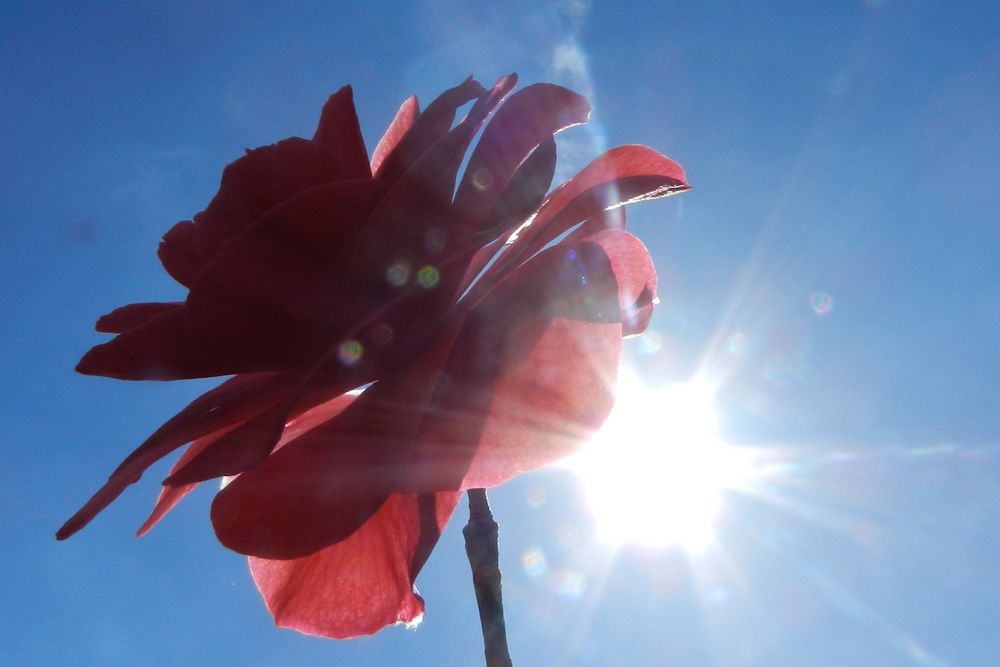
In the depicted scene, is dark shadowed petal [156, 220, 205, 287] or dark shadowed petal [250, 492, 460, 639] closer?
dark shadowed petal [250, 492, 460, 639]

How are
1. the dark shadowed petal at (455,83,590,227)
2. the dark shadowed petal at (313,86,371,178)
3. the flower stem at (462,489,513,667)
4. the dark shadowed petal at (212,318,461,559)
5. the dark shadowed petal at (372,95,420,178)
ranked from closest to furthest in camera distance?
the flower stem at (462,489,513,667), the dark shadowed petal at (212,318,461,559), the dark shadowed petal at (455,83,590,227), the dark shadowed petal at (313,86,371,178), the dark shadowed petal at (372,95,420,178)

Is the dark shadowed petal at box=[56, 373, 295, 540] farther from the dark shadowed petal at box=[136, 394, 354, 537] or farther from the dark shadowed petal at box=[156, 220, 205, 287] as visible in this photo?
the dark shadowed petal at box=[156, 220, 205, 287]

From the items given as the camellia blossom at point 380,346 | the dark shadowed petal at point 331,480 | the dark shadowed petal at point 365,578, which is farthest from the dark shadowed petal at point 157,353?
the dark shadowed petal at point 365,578

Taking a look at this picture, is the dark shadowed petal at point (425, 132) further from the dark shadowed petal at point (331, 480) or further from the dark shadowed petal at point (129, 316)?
the dark shadowed petal at point (129, 316)

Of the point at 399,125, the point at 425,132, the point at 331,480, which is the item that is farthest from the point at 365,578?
the point at 399,125

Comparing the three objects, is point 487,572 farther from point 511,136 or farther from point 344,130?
point 344,130

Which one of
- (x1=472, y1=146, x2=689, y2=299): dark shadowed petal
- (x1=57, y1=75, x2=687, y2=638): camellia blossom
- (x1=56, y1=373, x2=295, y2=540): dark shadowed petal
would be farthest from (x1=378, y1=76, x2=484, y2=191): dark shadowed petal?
(x1=56, y1=373, x2=295, y2=540): dark shadowed petal

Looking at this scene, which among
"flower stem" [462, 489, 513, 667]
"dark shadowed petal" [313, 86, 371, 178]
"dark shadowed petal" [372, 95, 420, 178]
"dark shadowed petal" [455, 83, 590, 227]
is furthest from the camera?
"dark shadowed petal" [372, 95, 420, 178]
